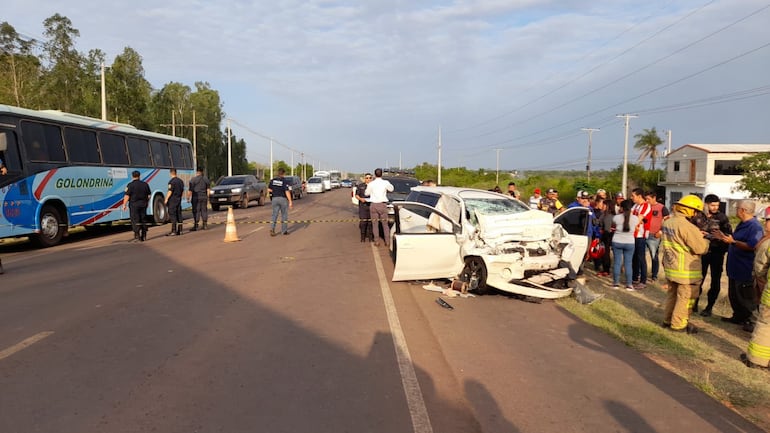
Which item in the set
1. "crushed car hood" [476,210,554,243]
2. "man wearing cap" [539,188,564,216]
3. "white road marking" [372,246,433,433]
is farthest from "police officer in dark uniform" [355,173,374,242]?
"white road marking" [372,246,433,433]

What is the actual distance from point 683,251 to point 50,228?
14.2 metres

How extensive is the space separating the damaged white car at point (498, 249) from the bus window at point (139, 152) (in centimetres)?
1281

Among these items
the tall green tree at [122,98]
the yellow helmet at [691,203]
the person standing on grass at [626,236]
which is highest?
the tall green tree at [122,98]

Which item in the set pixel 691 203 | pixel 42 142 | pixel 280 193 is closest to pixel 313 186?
pixel 280 193

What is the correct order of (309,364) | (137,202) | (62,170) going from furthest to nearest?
(62,170) → (137,202) → (309,364)

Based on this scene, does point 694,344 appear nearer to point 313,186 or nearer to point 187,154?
point 187,154

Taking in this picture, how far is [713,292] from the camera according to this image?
7.06m

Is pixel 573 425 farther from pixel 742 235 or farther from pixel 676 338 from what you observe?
pixel 742 235

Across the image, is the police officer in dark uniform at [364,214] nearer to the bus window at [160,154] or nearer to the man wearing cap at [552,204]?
the man wearing cap at [552,204]

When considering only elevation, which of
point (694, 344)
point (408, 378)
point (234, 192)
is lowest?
point (694, 344)

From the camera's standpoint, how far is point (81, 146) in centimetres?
1488

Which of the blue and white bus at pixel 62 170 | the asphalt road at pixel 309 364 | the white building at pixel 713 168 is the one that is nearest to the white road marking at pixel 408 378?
the asphalt road at pixel 309 364

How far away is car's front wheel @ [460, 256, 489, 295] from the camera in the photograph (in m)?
7.80

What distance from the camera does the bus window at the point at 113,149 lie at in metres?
16.0
